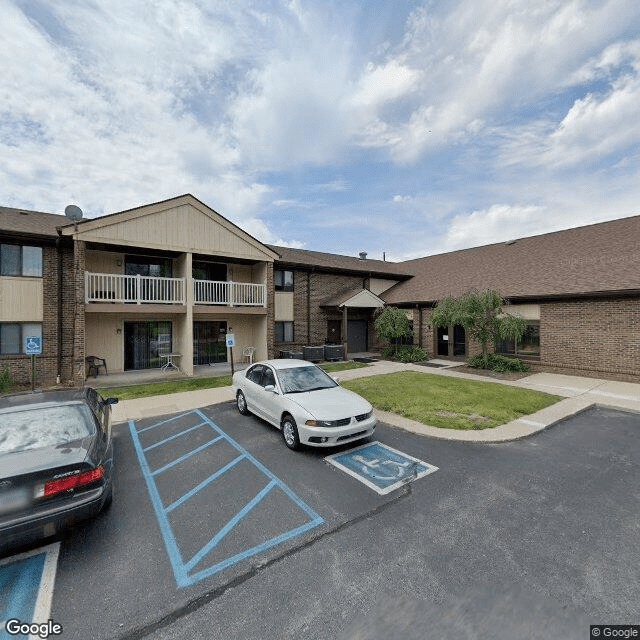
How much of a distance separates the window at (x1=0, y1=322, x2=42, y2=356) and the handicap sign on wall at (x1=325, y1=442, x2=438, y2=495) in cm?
1310

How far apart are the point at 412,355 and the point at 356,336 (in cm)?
440

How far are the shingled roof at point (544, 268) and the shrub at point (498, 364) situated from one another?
9.97ft

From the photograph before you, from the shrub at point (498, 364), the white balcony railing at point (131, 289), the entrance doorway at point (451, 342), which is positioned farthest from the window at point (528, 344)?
the white balcony railing at point (131, 289)

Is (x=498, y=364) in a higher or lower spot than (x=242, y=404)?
higher

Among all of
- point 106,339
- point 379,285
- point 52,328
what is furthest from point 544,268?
point 52,328

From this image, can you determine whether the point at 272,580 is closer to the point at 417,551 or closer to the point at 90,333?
the point at 417,551

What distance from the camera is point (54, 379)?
1268 cm

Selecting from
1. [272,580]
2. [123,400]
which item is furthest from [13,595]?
[123,400]

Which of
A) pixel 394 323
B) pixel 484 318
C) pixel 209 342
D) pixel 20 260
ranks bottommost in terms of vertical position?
pixel 209 342

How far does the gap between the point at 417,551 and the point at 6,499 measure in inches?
169

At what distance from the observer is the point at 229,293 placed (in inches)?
607

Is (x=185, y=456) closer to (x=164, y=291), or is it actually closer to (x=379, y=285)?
(x=164, y=291)

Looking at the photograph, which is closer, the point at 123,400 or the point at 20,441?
the point at 20,441

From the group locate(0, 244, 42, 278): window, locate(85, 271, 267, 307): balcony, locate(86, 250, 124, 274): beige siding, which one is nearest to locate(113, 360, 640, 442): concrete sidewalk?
locate(85, 271, 267, 307): balcony
